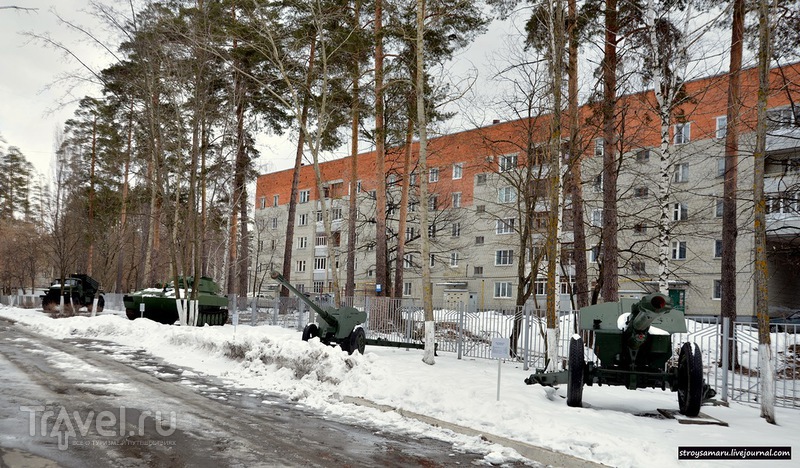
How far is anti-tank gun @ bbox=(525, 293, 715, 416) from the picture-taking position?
9.03 meters

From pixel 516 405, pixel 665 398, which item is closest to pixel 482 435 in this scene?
pixel 516 405

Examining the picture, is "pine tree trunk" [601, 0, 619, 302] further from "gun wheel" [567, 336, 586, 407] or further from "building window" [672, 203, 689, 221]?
"building window" [672, 203, 689, 221]

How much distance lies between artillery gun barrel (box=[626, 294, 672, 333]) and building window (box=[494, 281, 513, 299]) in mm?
37100

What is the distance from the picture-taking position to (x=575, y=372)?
31.0 ft

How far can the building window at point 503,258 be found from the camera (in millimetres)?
46406

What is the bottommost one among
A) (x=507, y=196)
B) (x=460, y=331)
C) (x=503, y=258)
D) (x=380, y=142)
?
(x=460, y=331)

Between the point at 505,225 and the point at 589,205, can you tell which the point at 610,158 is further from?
the point at 505,225

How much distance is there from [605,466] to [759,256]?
5037 mm

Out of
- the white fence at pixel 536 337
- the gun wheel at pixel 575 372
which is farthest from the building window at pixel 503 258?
the gun wheel at pixel 575 372

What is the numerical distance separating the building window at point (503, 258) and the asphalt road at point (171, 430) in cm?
3636

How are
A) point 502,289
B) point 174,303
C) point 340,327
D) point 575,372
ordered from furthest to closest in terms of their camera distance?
1. point 502,289
2. point 174,303
3. point 340,327
4. point 575,372

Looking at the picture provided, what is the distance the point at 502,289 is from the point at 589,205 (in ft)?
87.4

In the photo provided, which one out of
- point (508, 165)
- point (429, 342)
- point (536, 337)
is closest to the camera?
point (429, 342)

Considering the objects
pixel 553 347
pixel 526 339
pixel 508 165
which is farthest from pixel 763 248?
pixel 508 165
